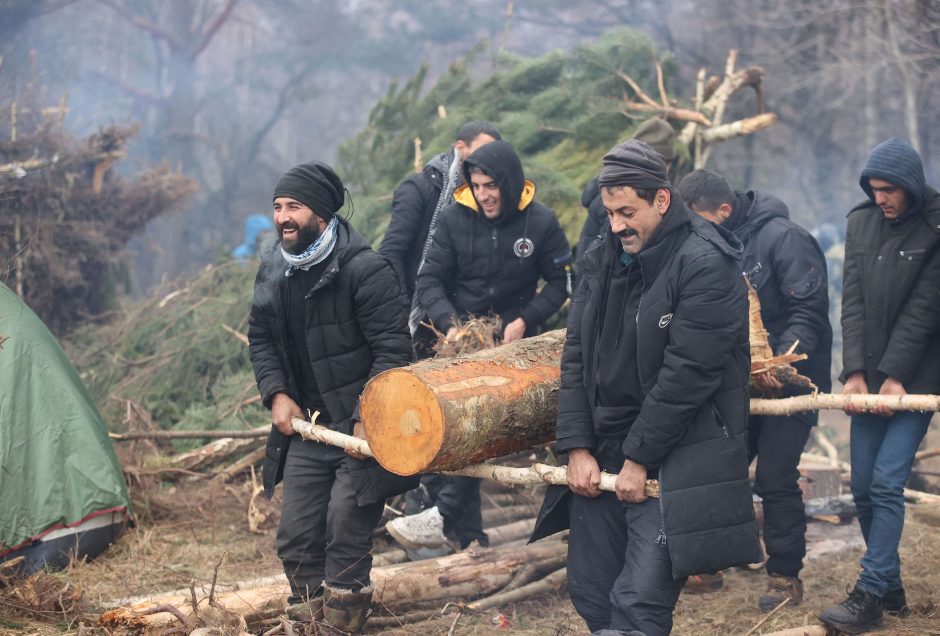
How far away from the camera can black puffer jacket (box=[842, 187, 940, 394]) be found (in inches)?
187

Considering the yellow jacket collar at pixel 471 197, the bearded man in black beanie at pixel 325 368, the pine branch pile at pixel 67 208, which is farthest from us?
the pine branch pile at pixel 67 208

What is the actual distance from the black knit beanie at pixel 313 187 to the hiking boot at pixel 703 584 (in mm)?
3064

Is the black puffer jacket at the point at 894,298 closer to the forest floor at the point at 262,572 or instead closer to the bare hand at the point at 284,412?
the forest floor at the point at 262,572

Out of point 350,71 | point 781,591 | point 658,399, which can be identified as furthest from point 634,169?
point 350,71

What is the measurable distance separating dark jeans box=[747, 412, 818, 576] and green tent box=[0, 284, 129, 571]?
3875 mm

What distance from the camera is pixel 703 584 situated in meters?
5.68

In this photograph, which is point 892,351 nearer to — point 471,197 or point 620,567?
point 620,567

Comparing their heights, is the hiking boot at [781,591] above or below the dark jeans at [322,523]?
below

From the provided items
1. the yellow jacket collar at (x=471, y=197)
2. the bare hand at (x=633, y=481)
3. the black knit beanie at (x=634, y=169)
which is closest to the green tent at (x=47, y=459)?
the yellow jacket collar at (x=471, y=197)

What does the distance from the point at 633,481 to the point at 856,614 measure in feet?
5.60

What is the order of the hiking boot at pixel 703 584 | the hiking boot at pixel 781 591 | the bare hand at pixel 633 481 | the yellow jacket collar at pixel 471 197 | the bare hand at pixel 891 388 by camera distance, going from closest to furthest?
the bare hand at pixel 633 481 < the bare hand at pixel 891 388 < the hiking boot at pixel 781 591 < the hiking boot at pixel 703 584 < the yellow jacket collar at pixel 471 197

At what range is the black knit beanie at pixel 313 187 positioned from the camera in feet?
14.7

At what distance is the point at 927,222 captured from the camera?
189 inches

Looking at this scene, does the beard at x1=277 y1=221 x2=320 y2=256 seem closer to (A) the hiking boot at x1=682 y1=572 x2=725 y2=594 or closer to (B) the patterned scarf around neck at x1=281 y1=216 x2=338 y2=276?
(B) the patterned scarf around neck at x1=281 y1=216 x2=338 y2=276
